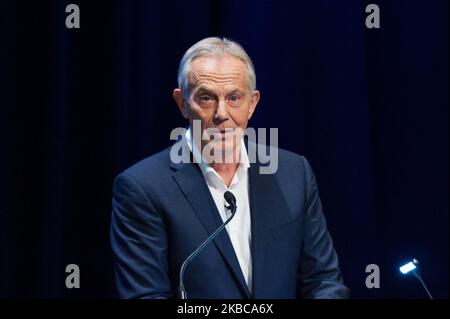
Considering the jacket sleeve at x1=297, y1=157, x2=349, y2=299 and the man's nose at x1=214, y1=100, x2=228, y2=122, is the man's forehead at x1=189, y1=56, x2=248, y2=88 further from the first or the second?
the jacket sleeve at x1=297, y1=157, x2=349, y2=299

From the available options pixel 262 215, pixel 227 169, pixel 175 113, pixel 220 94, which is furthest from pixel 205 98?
pixel 175 113

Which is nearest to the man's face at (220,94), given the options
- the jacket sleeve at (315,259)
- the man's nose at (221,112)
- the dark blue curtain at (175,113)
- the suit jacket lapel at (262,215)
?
the man's nose at (221,112)

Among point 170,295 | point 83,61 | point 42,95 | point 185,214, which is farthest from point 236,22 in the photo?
point 170,295

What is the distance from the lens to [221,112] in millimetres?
1696

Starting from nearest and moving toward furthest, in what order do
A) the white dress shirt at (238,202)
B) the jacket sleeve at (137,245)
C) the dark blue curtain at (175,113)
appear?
the jacket sleeve at (137,245) < the white dress shirt at (238,202) < the dark blue curtain at (175,113)

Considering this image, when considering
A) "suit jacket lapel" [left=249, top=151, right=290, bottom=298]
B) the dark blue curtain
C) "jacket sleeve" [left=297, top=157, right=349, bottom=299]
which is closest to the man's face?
"suit jacket lapel" [left=249, top=151, right=290, bottom=298]

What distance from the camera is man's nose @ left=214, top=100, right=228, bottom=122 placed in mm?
1696

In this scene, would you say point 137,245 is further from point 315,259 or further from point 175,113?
point 175,113

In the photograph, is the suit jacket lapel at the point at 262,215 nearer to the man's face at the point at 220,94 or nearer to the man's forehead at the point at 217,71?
the man's face at the point at 220,94

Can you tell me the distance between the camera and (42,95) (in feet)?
7.01

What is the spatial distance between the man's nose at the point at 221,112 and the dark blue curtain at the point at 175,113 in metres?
0.47

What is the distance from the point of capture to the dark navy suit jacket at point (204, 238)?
163 centimetres

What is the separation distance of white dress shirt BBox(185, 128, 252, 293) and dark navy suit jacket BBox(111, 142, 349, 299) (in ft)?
0.08

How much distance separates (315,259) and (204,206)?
0.30 metres
